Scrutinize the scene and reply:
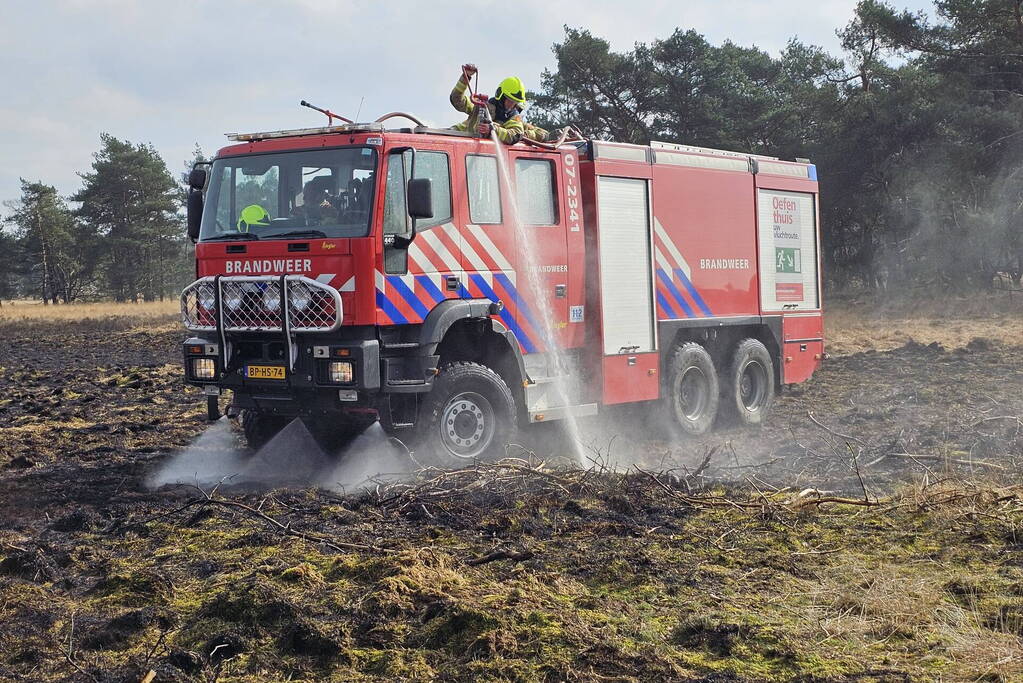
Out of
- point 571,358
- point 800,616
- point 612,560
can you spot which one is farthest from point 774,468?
point 800,616

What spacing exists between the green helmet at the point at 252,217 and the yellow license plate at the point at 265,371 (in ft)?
3.76

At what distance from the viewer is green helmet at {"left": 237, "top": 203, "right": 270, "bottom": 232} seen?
915 centimetres

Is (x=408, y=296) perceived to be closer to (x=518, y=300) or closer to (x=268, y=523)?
(x=518, y=300)

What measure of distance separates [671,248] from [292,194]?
4417 mm

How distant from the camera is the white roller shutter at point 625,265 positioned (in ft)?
35.7

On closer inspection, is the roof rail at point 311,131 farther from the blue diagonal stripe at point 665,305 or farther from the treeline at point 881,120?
the treeline at point 881,120

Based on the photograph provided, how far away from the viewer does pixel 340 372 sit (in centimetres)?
869

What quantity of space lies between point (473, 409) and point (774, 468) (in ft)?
8.63

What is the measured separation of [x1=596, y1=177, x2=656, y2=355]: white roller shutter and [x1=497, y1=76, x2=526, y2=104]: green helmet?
115 cm

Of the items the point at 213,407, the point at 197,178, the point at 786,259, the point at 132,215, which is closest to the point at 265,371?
the point at 213,407

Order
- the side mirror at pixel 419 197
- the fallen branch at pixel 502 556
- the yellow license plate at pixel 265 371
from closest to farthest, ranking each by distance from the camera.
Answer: the fallen branch at pixel 502 556
the side mirror at pixel 419 197
the yellow license plate at pixel 265 371

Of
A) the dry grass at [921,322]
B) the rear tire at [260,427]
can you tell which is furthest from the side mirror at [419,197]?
the dry grass at [921,322]

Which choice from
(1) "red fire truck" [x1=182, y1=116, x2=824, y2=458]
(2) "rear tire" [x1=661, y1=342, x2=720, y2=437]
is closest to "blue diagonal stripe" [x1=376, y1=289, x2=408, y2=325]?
(1) "red fire truck" [x1=182, y1=116, x2=824, y2=458]

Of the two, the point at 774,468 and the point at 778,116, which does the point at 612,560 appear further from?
the point at 778,116
